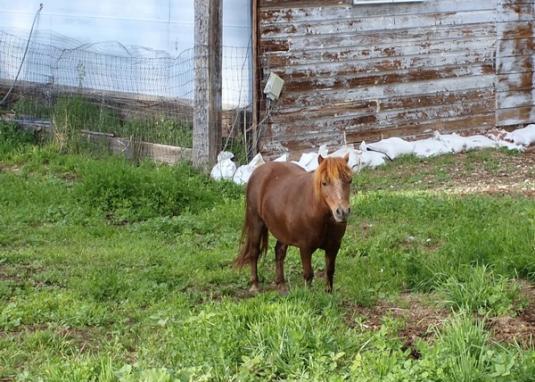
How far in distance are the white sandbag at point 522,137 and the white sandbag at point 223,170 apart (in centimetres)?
519

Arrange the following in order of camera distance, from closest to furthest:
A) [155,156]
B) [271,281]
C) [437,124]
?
[271,281], [155,156], [437,124]

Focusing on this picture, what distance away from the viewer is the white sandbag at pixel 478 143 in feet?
44.1

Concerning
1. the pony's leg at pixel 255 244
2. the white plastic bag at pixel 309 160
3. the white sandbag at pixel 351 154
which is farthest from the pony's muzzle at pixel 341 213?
the white sandbag at pixel 351 154

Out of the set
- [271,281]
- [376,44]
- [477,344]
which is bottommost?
[271,281]

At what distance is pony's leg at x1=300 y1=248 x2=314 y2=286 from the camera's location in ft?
21.3

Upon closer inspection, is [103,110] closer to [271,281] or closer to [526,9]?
[271,281]

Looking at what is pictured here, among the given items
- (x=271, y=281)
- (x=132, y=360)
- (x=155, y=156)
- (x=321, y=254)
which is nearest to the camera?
(x=132, y=360)

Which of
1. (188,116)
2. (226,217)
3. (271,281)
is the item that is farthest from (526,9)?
(271,281)

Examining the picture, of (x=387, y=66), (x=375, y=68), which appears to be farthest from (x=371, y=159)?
(x=387, y=66)

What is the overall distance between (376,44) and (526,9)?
3.24 meters

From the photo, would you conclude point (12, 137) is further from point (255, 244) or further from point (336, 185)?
point (336, 185)

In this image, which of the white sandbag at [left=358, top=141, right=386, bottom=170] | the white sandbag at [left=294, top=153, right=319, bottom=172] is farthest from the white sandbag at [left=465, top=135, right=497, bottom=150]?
the white sandbag at [left=294, top=153, right=319, bottom=172]

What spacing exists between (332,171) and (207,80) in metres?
5.49

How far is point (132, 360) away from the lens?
528 cm
